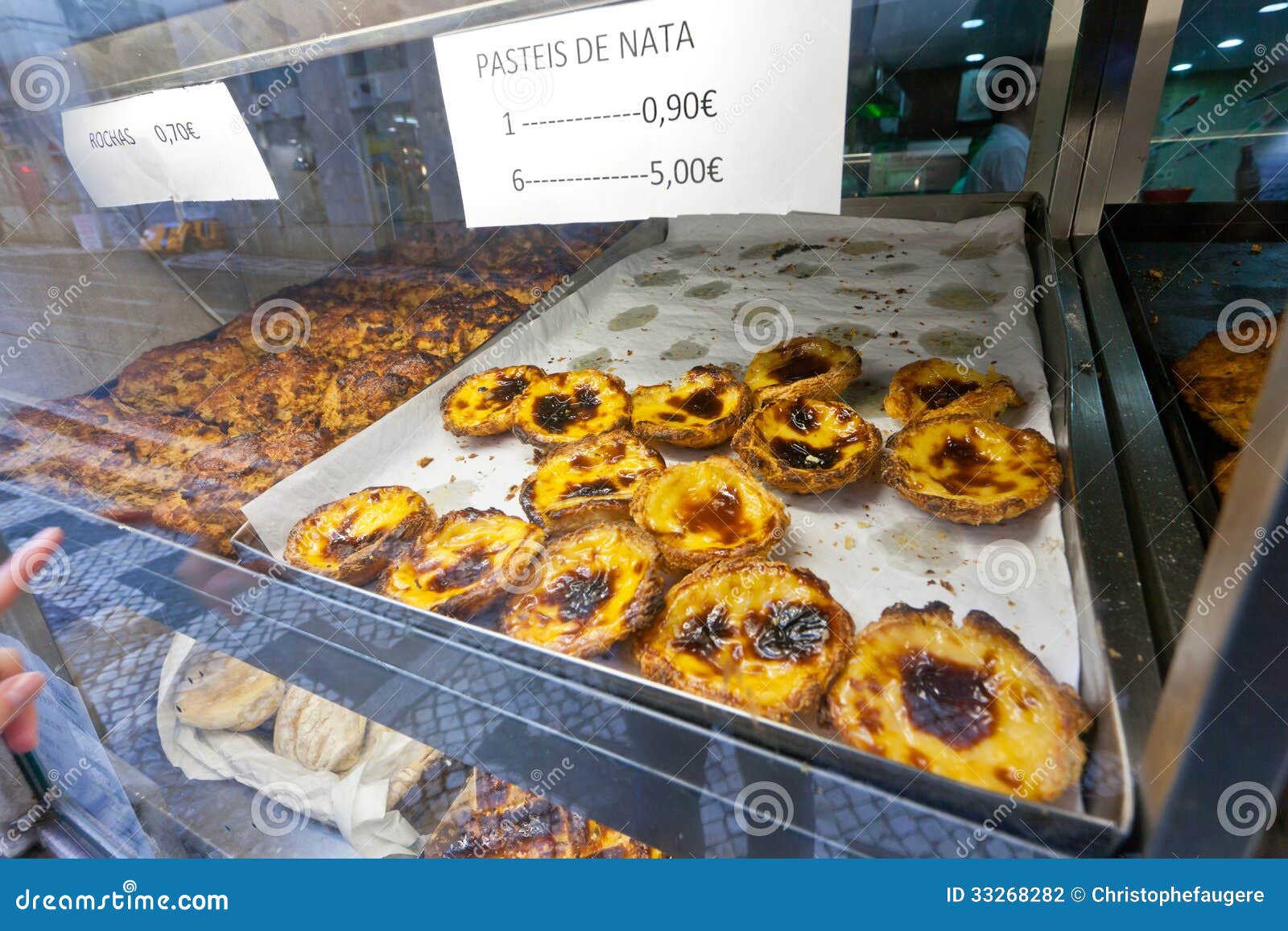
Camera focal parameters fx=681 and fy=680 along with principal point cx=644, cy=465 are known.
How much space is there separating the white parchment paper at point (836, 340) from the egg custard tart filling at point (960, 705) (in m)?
0.15

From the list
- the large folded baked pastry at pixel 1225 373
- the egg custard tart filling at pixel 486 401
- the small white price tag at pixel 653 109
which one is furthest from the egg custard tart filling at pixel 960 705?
the egg custard tart filling at pixel 486 401

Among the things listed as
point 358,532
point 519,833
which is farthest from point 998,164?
point 519,833

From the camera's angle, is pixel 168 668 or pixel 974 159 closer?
pixel 168 668

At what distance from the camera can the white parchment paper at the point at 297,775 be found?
2035mm

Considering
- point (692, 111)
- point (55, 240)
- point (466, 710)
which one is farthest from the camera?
point (55, 240)

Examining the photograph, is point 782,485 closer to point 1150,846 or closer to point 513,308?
point 1150,846

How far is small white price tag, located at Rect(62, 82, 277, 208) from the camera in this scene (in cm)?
164

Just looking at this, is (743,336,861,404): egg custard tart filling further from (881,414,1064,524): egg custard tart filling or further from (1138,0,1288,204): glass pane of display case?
(1138,0,1288,204): glass pane of display case

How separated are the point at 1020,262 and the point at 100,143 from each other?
9.60 ft

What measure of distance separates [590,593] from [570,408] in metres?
0.82

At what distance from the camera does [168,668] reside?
7.90 feet

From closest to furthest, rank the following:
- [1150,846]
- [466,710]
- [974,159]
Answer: [1150,846]
[466,710]
[974,159]

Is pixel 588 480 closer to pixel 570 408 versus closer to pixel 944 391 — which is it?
pixel 570 408

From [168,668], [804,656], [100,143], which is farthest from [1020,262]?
[168,668]
